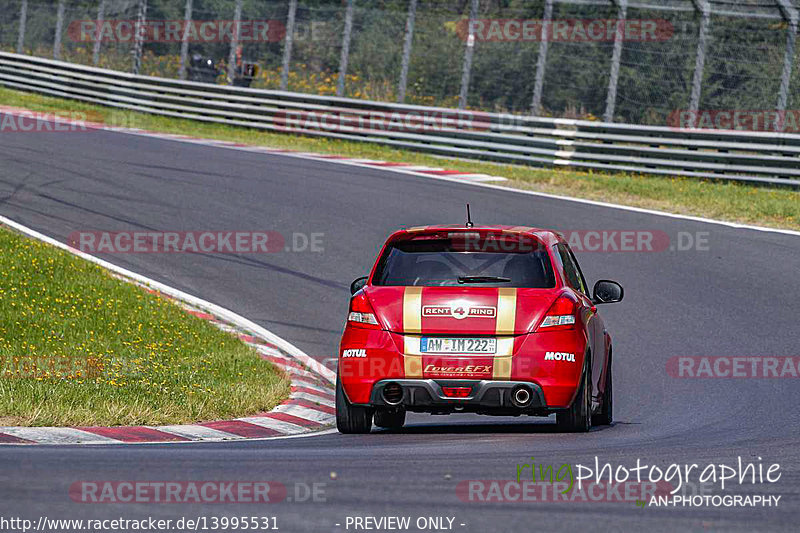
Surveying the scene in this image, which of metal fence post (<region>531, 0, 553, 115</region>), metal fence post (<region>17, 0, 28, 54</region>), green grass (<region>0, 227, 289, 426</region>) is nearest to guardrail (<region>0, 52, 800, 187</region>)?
metal fence post (<region>531, 0, 553, 115</region>)

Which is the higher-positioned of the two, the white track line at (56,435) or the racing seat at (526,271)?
the racing seat at (526,271)

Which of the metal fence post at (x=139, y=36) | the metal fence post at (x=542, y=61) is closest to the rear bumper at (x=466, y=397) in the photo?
A: the metal fence post at (x=542, y=61)

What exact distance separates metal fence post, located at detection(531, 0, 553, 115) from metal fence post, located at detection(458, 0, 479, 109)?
5.26 ft

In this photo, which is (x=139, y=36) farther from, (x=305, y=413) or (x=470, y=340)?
(x=470, y=340)

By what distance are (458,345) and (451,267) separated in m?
0.81

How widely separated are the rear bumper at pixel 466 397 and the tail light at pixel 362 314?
1.32ft

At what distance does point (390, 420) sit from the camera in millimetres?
9516

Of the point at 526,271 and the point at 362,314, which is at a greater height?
the point at 526,271

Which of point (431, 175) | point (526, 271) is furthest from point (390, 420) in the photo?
point (431, 175)

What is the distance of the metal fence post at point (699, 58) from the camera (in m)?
23.0

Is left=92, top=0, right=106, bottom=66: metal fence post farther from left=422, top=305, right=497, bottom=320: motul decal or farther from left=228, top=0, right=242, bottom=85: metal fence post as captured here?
left=422, top=305, right=497, bottom=320: motul decal

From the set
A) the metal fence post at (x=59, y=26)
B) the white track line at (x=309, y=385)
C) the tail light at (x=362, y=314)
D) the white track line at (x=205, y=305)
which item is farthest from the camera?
the metal fence post at (x=59, y=26)

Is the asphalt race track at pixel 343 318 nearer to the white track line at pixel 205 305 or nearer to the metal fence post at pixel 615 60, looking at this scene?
the white track line at pixel 205 305

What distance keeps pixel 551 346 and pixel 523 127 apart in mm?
17505
